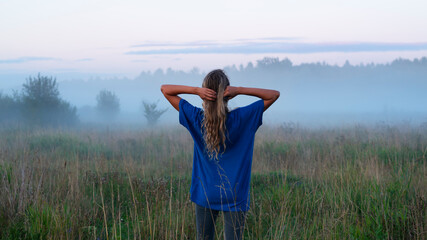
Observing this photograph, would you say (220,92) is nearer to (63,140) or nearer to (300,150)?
(300,150)

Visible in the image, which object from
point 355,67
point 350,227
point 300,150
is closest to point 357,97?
point 355,67

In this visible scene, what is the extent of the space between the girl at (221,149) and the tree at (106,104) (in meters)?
44.3

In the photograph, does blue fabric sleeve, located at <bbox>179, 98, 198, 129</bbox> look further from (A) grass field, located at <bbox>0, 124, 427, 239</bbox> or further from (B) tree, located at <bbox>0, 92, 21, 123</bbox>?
(B) tree, located at <bbox>0, 92, 21, 123</bbox>

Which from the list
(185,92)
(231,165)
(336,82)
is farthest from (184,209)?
(336,82)

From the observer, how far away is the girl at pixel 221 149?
8.94ft

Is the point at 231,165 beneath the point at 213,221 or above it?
above

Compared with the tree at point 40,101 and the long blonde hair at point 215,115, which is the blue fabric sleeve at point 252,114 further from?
the tree at point 40,101

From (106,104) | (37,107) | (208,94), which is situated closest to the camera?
(208,94)

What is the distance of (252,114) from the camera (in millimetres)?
2836

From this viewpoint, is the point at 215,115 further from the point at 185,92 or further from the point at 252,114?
the point at 185,92

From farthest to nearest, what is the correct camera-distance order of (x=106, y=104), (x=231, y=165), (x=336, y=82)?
(x=336, y=82) < (x=106, y=104) < (x=231, y=165)

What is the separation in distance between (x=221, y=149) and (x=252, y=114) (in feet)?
1.24

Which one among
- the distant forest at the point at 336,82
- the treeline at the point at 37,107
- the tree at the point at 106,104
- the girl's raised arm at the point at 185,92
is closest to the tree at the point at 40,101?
the treeline at the point at 37,107

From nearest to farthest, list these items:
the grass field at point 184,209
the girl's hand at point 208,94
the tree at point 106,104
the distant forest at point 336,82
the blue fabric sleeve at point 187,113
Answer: the girl's hand at point 208,94
the blue fabric sleeve at point 187,113
the grass field at point 184,209
the tree at point 106,104
the distant forest at point 336,82
